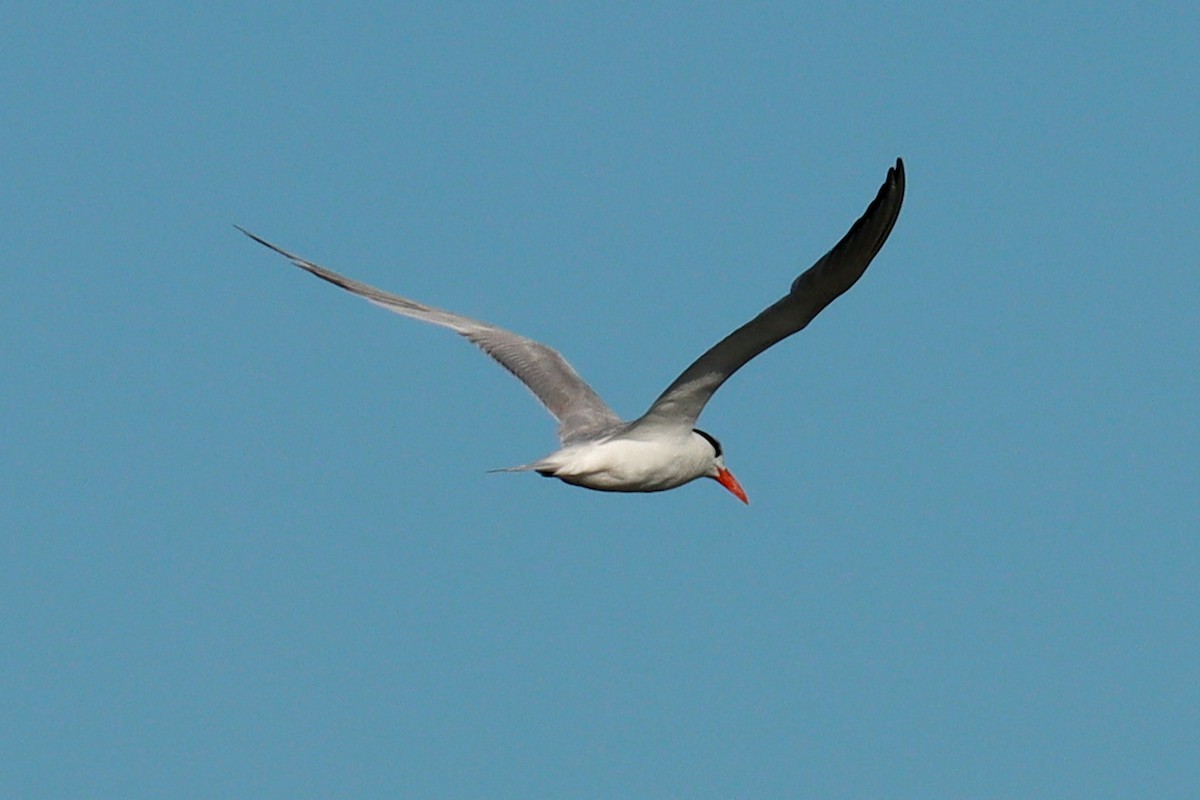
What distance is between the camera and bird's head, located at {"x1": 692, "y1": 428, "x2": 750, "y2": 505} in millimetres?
13500

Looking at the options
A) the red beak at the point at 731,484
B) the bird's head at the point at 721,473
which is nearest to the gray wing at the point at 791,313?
the bird's head at the point at 721,473

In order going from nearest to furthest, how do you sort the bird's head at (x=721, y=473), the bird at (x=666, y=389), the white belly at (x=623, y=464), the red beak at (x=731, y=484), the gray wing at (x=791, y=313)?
the gray wing at (x=791, y=313)
the bird at (x=666, y=389)
the white belly at (x=623, y=464)
the bird's head at (x=721, y=473)
the red beak at (x=731, y=484)

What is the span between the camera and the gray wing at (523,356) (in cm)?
1444

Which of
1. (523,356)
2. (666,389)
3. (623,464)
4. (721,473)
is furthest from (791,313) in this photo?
(523,356)

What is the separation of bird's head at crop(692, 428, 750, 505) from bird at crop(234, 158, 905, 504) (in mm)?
11

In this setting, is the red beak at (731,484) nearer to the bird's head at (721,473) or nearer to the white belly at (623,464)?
the bird's head at (721,473)

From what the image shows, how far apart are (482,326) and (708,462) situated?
118 inches

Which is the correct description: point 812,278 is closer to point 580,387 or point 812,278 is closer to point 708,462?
point 708,462

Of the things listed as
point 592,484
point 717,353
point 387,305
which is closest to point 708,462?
point 592,484

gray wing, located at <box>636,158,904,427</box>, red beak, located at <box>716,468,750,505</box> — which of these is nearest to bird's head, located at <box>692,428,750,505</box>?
red beak, located at <box>716,468,750,505</box>

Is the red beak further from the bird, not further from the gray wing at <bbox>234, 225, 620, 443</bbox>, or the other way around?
the gray wing at <bbox>234, 225, 620, 443</bbox>

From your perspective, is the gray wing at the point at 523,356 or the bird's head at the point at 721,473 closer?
the bird's head at the point at 721,473

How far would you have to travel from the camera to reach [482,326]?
15547 millimetres

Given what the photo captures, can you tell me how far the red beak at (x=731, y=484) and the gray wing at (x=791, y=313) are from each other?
1.60 m
